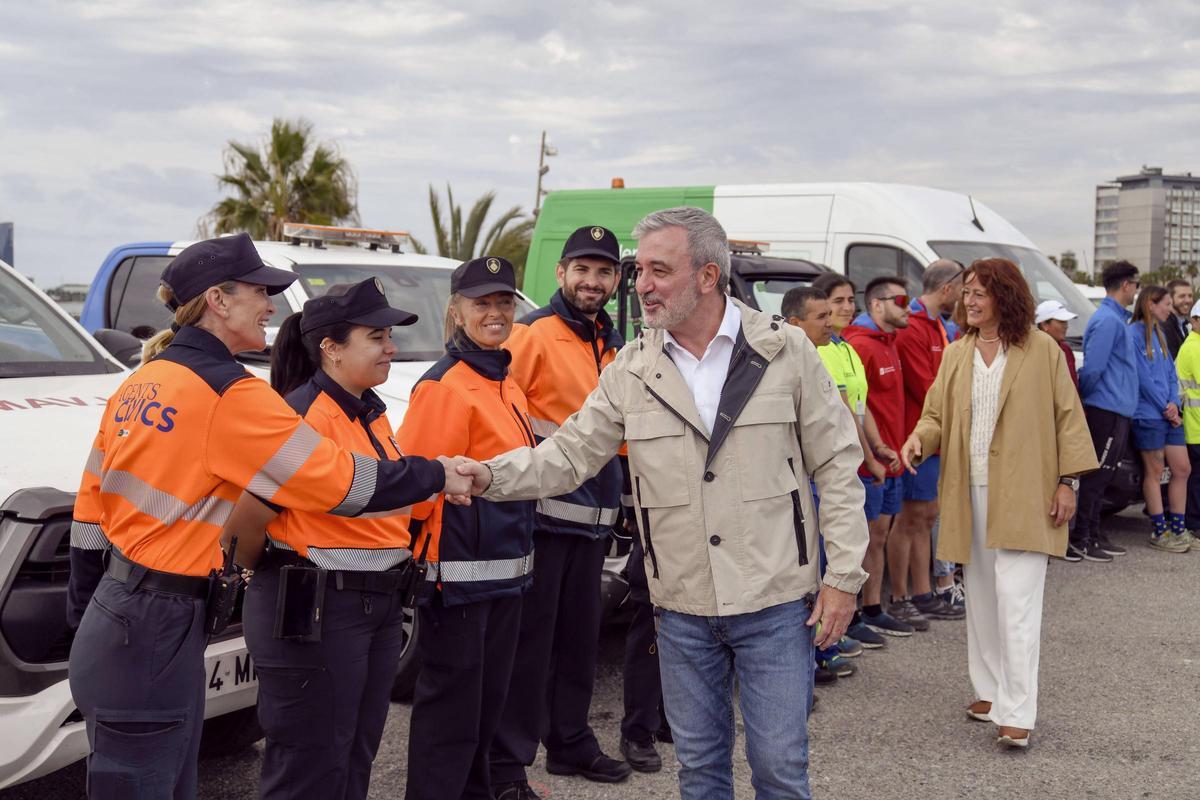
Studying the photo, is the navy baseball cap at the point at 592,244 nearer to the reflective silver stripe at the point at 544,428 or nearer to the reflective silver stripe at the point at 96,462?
the reflective silver stripe at the point at 544,428

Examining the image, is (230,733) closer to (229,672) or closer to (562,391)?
(229,672)

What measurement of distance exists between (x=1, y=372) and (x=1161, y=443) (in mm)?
8222

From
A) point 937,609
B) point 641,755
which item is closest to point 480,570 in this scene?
point 641,755

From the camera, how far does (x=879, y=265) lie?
968 cm

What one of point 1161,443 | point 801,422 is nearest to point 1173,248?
point 1161,443

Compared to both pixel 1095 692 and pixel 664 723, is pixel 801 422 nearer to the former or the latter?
pixel 664 723

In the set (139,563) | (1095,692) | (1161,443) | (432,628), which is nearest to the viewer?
(139,563)

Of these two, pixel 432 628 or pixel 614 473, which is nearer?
pixel 432 628

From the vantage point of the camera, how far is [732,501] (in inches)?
126

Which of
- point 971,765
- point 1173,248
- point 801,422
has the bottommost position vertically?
point 971,765

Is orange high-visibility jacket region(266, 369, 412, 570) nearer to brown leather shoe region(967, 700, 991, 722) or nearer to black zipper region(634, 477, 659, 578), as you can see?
black zipper region(634, 477, 659, 578)

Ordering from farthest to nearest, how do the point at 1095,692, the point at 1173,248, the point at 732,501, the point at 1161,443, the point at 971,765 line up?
the point at 1173,248 → the point at 1161,443 → the point at 1095,692 → the point at 971,765 → the point at 732,501

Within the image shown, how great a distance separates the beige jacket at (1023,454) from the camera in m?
5.08

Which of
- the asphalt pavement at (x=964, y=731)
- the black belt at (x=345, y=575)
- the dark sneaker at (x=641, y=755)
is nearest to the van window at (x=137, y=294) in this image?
the asphalt pavement at (x=964, y=731)
